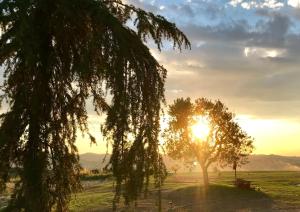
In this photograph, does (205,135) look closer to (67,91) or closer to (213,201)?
(213,201)

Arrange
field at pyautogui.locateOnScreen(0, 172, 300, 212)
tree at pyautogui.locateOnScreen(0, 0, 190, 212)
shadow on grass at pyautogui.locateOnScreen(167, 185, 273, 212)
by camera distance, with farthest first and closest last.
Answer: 1. shadow on grass at pyautogui.locateOnScreen(167, 185, 273, 212)
2. field at pyautogui.locateOnScreen(0, 172, 300, 212)
3. tree at pyautogui.locateOnScreen(0, 0, 190, 212)

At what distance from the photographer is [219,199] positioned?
36000mm

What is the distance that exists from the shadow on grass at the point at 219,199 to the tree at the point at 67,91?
70.8ft

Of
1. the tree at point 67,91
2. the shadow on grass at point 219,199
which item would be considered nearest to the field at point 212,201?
the shadow on grass at point 219,199

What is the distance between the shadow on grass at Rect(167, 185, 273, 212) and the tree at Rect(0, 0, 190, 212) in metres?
21.6

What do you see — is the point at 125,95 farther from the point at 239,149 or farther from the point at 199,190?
the point at 239,149

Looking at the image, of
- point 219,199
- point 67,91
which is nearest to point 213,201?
point 219,199

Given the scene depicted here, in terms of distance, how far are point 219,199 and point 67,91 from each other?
2742cm

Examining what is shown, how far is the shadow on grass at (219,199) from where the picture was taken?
31.5 meters

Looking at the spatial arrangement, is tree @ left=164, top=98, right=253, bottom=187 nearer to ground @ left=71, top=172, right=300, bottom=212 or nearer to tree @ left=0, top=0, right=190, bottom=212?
ground @ left=71, top=172, right=300, bottom=212

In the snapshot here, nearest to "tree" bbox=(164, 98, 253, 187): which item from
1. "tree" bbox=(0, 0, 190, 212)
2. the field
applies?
the field

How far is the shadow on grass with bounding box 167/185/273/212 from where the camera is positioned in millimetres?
31547

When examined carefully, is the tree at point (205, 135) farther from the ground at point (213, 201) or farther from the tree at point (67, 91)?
the tree at point (67, 91)

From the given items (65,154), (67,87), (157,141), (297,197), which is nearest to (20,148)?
(65,154)
